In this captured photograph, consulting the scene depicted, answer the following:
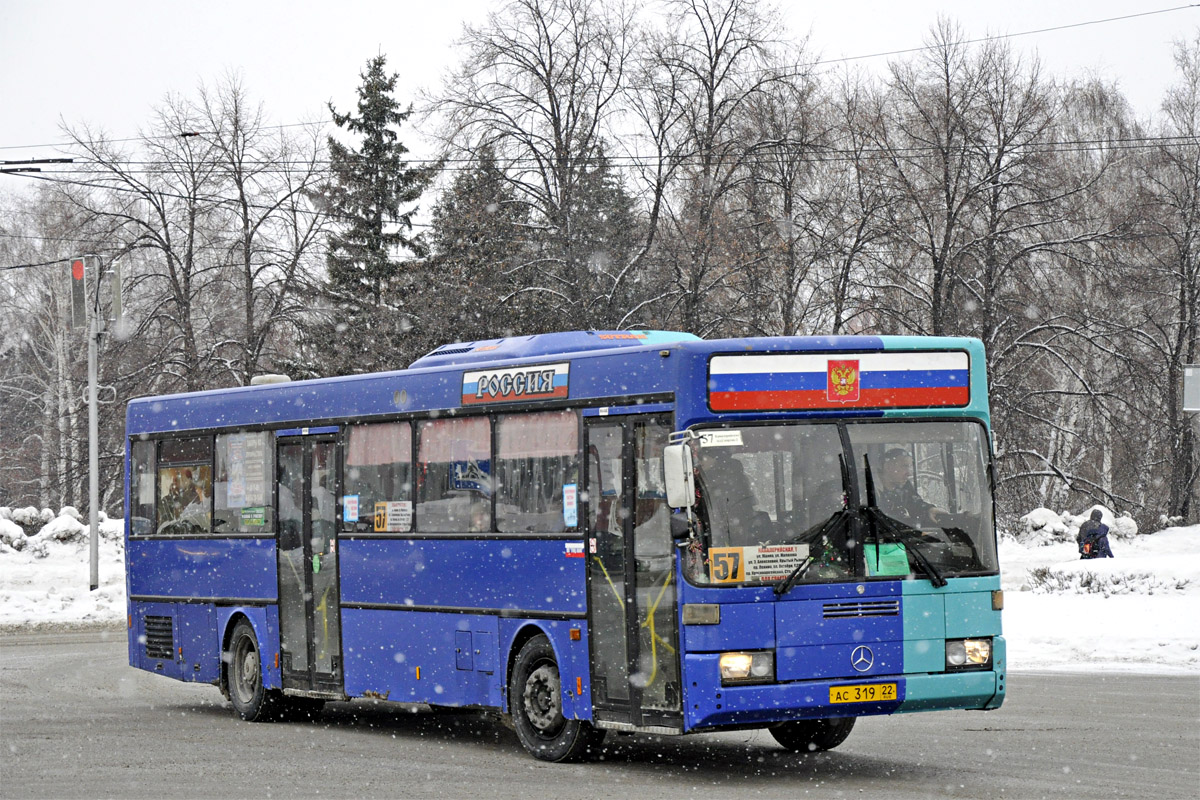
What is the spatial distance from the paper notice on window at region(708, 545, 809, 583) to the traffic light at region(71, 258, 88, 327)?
2569 centimetres

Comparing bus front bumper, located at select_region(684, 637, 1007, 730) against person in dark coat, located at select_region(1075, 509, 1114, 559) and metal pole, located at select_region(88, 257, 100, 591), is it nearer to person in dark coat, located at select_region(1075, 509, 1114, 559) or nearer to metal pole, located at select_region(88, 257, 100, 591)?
person in dark coat, located at select_region(1075, 509, 1114, 559)

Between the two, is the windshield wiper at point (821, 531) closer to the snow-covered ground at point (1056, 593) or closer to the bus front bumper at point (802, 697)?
the bus front bumper at point (802, 697)

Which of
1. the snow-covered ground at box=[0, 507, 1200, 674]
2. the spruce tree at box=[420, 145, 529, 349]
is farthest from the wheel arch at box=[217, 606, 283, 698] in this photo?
the spruce tree at box=[420, 145, 529, 349]

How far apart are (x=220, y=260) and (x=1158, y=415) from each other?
2751 centimetres

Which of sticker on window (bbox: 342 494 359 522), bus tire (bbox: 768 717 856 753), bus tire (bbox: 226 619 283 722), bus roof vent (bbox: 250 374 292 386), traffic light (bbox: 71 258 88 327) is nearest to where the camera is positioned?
bus tire (bbox: 768 717 856 753)

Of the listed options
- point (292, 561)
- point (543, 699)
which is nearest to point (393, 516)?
point (292, 561)

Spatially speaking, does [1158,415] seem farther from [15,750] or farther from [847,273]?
[15,750]

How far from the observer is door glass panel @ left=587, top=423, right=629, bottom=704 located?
36.4 ft

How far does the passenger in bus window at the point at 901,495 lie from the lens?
10688 mm

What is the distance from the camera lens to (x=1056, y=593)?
82.3ft

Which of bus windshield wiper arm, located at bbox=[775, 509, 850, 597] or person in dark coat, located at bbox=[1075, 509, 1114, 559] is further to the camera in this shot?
person in dark coat, located at bbox=[1075, 509, 1114, 559]

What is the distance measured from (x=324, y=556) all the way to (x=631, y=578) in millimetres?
4438

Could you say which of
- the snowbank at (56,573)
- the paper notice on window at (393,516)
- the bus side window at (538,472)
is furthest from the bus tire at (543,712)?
the snowbank at (56,573)

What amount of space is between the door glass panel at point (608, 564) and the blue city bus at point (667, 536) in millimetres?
18
